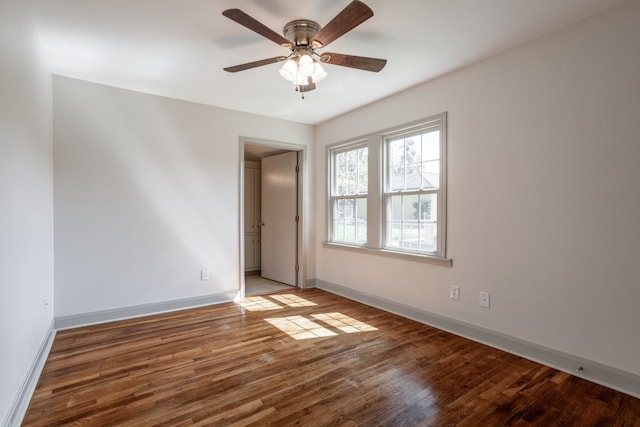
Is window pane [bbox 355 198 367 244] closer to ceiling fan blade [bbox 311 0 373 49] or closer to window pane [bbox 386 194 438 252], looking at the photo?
window pane [bbox 386 194 438 252]

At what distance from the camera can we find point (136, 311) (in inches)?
135

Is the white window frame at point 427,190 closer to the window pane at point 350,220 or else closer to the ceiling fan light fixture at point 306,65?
the window pane at point 350,220

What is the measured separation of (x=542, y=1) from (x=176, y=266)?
3984mm

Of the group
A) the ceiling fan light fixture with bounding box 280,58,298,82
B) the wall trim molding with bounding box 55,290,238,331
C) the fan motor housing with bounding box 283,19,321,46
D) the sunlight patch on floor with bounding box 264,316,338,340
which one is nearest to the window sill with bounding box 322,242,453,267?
the sunlight patch on floor with bounding box 264,316,338,340

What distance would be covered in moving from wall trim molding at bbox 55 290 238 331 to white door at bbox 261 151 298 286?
43.1 inches

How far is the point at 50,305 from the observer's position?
114 inches

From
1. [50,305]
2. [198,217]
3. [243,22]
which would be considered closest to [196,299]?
[198,217]

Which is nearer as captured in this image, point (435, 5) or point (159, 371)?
point (435, 5)

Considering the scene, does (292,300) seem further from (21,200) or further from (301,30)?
(301,30)

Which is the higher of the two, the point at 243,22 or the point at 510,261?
the point at 243,22

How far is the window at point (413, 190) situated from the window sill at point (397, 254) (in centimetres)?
7

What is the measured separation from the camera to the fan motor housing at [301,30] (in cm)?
216

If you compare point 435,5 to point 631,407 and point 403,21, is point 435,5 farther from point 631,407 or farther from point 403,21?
point 631,407

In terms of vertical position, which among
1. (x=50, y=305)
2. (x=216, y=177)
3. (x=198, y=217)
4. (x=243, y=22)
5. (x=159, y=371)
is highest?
(x=243, y=22)
